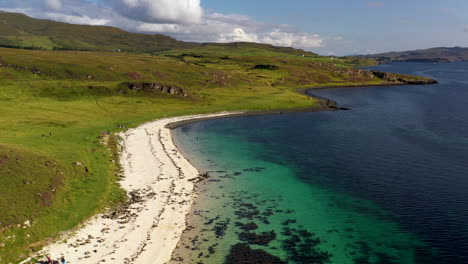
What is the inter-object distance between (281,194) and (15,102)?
11915cm

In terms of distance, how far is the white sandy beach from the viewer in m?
39.8

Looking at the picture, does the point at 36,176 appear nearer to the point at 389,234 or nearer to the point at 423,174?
the point at 389,234

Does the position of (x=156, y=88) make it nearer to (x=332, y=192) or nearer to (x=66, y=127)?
(x=66, y=127)

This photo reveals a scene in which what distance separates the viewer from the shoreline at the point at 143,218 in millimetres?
39969

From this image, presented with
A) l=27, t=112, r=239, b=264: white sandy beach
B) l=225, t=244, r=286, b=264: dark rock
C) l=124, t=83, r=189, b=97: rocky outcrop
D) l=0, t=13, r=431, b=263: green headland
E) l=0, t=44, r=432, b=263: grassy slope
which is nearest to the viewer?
l=225, t=244, r=286, b=264: dark rock

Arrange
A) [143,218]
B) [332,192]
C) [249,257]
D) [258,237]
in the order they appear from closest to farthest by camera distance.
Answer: [249,257]
[258,237]
[143,218]
[332,192]

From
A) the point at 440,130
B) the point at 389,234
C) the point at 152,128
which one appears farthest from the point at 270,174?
the point at 440,130

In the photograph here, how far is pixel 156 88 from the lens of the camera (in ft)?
536

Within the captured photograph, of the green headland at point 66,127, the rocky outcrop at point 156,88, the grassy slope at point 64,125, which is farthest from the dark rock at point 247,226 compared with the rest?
the rocky outcrop at point 156,88

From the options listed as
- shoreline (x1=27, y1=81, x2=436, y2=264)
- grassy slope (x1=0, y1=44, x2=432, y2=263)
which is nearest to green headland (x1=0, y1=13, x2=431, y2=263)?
grassy slope (x1=0, y1=44, x2=432, y2=263)

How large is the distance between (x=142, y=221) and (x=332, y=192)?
36.8 m

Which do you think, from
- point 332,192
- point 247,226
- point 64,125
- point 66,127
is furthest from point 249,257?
point 64,125

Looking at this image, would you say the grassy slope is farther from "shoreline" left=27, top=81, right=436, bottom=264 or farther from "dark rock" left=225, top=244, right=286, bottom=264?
"dark rock" left=225, top=244, right=286, bottom=264

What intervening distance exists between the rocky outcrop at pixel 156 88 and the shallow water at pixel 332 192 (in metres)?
47.3
